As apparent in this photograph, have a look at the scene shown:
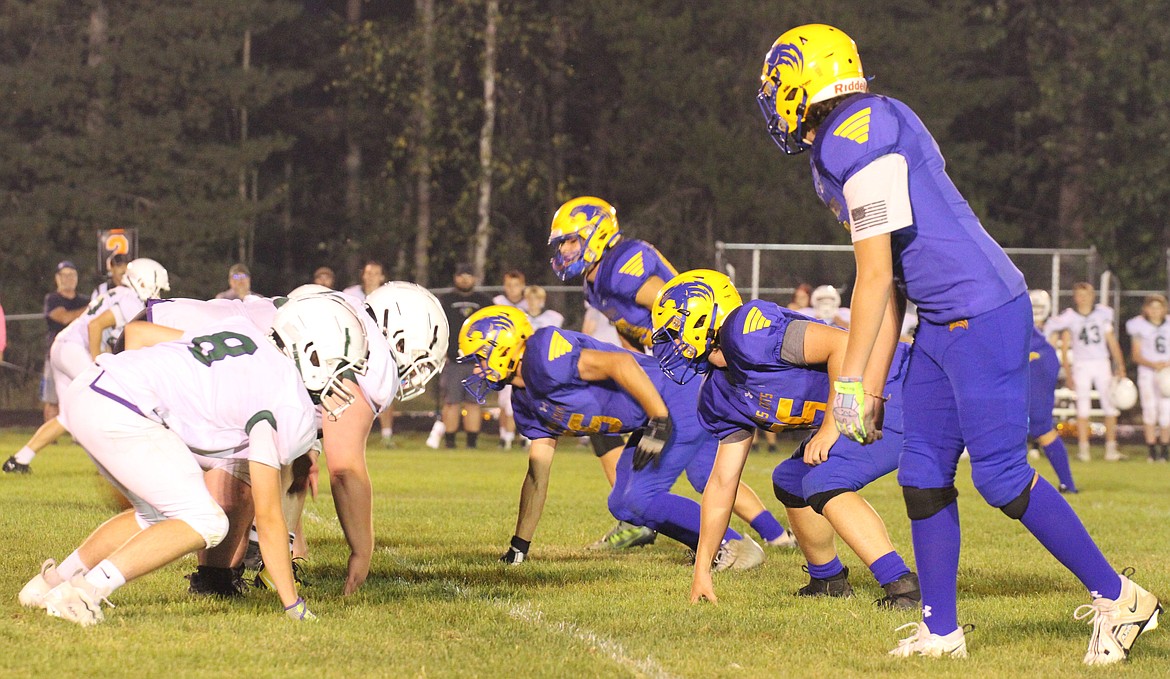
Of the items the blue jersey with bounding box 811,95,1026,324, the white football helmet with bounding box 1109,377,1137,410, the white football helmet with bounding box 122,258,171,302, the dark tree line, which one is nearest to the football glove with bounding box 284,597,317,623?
the blue jersey with bounding box 811,95,1026,324

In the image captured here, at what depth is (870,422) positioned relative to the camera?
5012mm

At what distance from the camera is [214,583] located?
629cm

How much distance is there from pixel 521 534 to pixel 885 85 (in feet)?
86.5

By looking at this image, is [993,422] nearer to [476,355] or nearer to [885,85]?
[476,355]

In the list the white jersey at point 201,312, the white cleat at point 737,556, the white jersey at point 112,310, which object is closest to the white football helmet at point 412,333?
the white jersey at point 201,312

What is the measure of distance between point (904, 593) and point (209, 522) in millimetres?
2793

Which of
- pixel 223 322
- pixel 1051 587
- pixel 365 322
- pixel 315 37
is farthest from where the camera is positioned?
pixel 315 37

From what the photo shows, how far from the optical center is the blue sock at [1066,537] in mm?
5035

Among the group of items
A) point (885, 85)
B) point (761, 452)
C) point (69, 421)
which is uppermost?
point (885, 85)

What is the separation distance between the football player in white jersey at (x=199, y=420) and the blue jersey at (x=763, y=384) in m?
1.64

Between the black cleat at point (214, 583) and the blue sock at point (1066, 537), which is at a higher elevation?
the blue sock at point (1066, 537)

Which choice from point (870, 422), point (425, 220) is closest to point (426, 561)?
point (870, 422)

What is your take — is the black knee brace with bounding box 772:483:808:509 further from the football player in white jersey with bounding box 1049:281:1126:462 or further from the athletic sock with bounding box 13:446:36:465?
the football player in white jersey with bounding box 1049:281:1126:462

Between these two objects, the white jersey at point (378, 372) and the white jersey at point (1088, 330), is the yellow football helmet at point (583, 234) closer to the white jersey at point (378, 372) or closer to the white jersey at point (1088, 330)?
the white jersey at point (378, 372)
